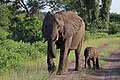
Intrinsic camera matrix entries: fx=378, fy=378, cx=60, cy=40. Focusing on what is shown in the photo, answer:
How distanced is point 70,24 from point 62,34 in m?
0.88

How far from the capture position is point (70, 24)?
13719mm

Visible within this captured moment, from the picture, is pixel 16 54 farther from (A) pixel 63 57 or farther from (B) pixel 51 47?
(B) pixel 51 47

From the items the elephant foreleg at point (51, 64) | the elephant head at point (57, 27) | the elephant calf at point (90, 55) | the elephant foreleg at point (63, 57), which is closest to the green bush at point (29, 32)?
the elephant calf at point (90, 55)

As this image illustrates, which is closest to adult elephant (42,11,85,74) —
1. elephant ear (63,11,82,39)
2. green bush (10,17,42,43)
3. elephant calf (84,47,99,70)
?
elephant ear (63,11,82,39)

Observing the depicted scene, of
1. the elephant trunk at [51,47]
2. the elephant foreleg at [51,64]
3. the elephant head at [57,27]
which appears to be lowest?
the elephant foreleg at [51,64]

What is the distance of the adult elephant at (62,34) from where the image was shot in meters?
12.3

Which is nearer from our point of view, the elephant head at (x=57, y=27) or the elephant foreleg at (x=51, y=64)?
the elephant head at (x=57, y=27)

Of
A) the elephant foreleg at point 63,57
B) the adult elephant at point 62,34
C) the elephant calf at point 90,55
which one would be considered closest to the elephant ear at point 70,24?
the adult elephant at point 62,34

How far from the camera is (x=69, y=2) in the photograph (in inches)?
2040

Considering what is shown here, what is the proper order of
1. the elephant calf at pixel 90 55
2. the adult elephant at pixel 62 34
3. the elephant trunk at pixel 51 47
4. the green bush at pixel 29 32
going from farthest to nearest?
the green bush at pixel 29 32 → the elephant calf at pixel 90 55 → the adult elephant at pixel 62 34 → the elephant trunk at pixel 51 47

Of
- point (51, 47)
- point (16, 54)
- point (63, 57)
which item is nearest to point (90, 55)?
point (63, 57)

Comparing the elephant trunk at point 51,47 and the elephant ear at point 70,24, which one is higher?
the elephant ear at point 70,24

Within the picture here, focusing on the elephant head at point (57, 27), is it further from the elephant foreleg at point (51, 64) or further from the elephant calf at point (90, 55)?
the elephant calf at point (90, 55)

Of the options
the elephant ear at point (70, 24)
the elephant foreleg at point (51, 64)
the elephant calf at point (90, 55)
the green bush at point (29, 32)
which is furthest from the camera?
the green bush at point (29, 32)
